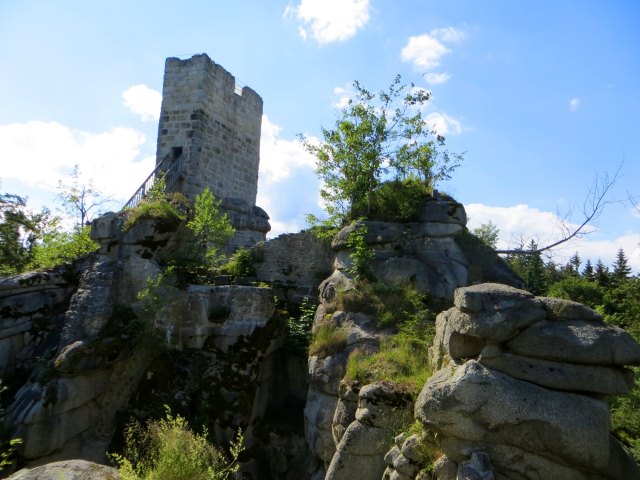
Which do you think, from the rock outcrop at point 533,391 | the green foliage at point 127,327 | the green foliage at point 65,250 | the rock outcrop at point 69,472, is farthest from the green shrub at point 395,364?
the green foliage at point 65,250

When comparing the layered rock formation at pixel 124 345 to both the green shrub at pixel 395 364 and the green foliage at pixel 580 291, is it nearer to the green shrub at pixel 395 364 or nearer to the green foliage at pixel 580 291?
the green shrub at pixel 395 364

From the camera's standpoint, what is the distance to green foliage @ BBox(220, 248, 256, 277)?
13.0 metres

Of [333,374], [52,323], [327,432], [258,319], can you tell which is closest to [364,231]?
[258,319]

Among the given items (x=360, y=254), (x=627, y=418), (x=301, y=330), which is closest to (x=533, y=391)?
(x=627, y=418)

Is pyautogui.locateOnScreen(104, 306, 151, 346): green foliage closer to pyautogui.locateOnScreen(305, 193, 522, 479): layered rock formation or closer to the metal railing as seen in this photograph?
pyautogui.locateOnScreen(305, 193, 522, 479): layered rock formation

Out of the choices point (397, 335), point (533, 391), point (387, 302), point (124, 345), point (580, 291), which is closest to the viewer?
point (533, 391)

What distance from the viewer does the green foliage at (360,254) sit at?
34.5 ft

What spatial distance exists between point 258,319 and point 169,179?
9237 mm

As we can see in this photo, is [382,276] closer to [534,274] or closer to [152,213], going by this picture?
[152,213]

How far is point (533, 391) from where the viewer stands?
546 cm

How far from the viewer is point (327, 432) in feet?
26.7

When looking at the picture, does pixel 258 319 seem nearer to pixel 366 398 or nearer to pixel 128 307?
pixel 128 307

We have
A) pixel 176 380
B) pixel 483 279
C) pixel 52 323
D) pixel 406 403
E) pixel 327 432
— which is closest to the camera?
pixel 406 403

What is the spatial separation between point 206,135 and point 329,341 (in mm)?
11979
